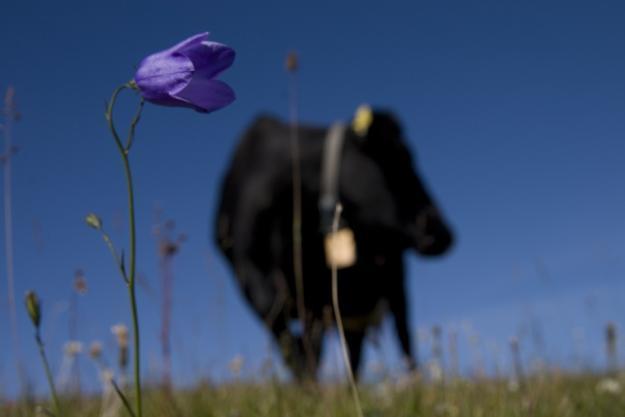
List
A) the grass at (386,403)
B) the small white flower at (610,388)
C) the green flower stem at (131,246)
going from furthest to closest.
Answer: the small white flower at (610,388) < the grass at (386,403) < the green flower stem at (131,246)

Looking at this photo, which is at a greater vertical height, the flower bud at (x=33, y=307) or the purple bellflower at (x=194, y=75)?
the purple bellflower at (x=194, y=75)

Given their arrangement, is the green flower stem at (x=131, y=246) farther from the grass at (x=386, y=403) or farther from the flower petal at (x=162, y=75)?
the grass at (x=386, y=403)

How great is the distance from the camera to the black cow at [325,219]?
8422 mm

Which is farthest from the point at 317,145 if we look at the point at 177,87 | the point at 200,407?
the point at 177,87

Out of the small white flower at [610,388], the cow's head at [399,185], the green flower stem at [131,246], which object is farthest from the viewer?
the cow's head at [399,185]

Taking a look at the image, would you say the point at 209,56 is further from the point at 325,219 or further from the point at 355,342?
the point at 355,342

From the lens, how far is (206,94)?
1.22m

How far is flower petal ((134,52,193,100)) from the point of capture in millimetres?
1209

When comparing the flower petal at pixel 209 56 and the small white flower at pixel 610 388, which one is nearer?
the flower petal at pixel 209 56

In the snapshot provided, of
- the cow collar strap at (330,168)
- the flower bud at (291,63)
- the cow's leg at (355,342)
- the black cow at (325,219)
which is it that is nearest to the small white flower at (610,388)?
the flower bud at (291,63)

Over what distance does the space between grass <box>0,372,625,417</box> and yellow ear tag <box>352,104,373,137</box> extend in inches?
224

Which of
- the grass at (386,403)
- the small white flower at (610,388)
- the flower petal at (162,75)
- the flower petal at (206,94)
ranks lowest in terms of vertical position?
the small white flower at (610,388)

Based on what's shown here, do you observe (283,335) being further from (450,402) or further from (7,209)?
(7,209)

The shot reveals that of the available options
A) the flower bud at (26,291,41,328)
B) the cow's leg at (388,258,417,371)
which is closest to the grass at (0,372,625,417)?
the flower bud at (26,291,41,328)
